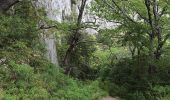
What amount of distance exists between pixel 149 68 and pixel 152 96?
1.50 meters

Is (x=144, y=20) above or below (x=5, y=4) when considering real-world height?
below

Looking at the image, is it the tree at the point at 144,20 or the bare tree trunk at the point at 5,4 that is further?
the tree at the point at 144,20

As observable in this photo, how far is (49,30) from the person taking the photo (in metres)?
13.8

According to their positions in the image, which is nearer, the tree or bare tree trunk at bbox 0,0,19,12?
bare tree trunk at bbox 0,0,19,12

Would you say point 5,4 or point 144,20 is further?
point 144,20

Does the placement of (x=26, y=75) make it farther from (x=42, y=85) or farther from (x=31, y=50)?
(x=31, y=50)

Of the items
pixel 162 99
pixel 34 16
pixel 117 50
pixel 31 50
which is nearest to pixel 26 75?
pixel 31 50

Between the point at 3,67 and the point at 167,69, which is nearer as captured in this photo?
the point at 3,67

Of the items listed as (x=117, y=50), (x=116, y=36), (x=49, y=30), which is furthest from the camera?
(x=117, y=50)

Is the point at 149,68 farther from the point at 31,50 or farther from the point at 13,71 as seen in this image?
the point at 13,71

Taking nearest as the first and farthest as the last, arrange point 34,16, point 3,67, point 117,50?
1. point 3,67
2. point 34,16
3. point 117,50

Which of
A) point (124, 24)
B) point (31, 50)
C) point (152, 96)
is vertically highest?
point (124, 24)

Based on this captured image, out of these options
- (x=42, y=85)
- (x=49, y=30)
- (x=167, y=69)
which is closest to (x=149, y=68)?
(x=167, y=69)

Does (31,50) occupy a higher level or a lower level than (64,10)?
lower
